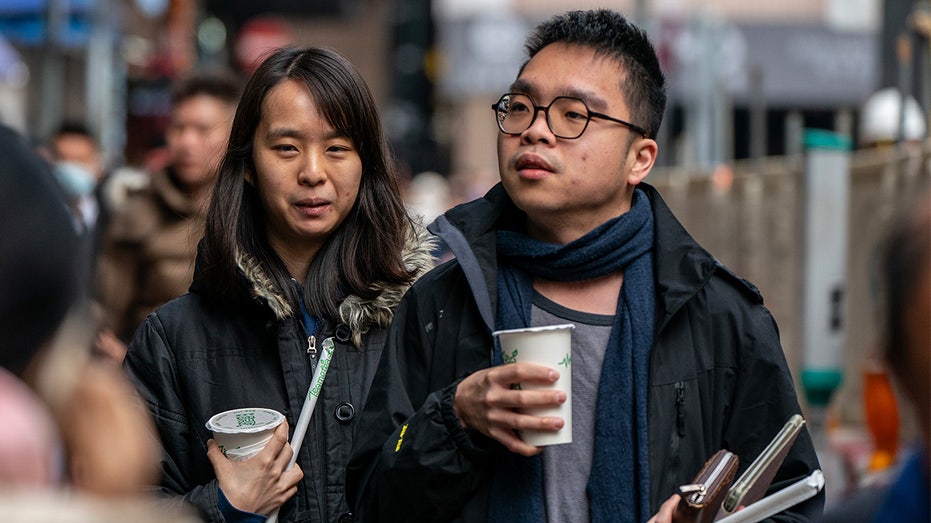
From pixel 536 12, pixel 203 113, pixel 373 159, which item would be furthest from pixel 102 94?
pixel 536 12

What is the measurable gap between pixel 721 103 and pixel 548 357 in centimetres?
1666

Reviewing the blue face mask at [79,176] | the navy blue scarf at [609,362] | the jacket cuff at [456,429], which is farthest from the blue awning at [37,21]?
the jacket cuff at [456,429]

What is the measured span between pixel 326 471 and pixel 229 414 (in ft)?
1.11

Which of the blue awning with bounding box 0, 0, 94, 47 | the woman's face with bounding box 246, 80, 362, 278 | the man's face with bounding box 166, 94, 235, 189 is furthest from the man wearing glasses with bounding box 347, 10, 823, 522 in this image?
the blue awning with bounding box 0, 0, 94, 47

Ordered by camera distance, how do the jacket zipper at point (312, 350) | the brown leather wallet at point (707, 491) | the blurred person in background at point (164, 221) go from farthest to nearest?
1. the blurred person in background at point (164, 221)
2. the jacket zipper at point (312, 350)
3. the brown leather wallet at point (707, 491)

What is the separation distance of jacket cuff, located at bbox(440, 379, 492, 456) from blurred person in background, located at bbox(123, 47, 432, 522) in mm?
607

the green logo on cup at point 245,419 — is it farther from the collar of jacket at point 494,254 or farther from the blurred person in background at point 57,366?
the blurred person in background at point 57,366

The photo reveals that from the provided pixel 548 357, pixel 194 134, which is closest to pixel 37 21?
pixel 194 134

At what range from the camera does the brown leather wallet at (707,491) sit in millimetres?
3000

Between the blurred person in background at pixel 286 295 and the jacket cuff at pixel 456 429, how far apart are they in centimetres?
61

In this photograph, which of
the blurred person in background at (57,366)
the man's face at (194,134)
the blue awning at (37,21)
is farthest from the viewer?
the blue awning at (37,21)

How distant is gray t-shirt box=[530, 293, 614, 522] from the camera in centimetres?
330

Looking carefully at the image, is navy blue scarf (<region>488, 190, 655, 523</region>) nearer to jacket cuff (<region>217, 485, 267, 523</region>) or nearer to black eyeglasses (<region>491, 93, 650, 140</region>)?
black eyeglasses (<region>491, 93, 650, 140</region>)

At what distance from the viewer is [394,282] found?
411cm
